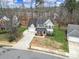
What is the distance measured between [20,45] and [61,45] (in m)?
5.58

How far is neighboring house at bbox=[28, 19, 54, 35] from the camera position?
130ft

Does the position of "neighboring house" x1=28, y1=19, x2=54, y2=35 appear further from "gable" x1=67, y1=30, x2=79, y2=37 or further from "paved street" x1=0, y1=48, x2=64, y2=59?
"paved street" x1=0, y1=48, x2=64, y2=59

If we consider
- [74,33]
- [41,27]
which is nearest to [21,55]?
[74,33]

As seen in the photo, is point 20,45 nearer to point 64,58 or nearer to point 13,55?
point 13,55

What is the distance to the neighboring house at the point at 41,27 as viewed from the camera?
39.7 m

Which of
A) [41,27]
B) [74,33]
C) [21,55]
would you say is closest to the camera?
[21,55]

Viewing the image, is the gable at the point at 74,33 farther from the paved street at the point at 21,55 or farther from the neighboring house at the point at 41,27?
the paved street at the point at 21,55

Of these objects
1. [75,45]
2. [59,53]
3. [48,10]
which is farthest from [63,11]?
[59,53]

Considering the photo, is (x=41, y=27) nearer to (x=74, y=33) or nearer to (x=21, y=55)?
(x=74, y=33)

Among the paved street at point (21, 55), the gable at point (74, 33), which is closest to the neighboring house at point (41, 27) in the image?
the gable at point (74, 33)

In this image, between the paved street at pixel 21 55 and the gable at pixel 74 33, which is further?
the gable at pixel 74 33

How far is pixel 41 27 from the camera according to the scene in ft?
142

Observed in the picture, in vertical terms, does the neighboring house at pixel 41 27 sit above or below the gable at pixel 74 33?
above

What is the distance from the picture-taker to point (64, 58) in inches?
977
